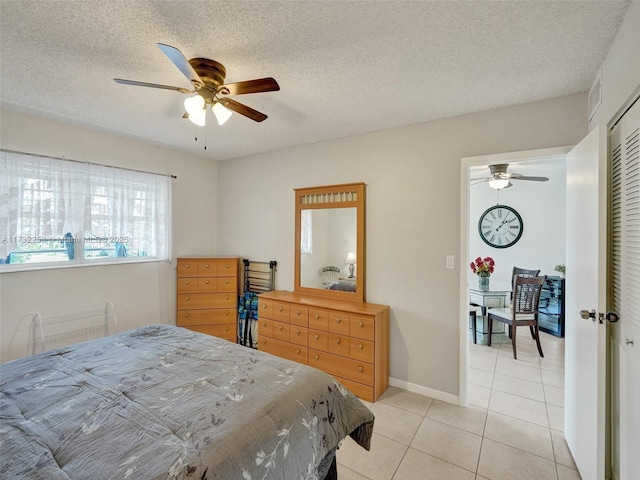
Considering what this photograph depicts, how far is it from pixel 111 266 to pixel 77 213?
639mm

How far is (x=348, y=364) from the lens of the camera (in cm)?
277

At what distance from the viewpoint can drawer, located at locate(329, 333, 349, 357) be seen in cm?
278

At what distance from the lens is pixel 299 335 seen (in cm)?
308

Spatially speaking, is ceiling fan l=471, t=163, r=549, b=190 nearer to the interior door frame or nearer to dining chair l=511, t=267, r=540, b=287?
the interior door frame

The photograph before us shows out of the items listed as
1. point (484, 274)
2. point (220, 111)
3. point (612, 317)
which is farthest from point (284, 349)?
point (484, 274)

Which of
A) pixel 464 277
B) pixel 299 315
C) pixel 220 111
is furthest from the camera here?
pixel 299 315

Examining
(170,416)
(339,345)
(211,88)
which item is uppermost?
(211,88)

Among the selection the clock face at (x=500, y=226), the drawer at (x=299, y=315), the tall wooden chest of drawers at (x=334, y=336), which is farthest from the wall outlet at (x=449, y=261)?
the clock face at (x=500, y=226)

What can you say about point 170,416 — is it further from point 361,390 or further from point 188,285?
point 188,285

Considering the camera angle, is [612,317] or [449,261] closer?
[612,317]

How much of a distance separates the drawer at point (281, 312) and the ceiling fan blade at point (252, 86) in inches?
84.6

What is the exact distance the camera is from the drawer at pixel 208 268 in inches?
147

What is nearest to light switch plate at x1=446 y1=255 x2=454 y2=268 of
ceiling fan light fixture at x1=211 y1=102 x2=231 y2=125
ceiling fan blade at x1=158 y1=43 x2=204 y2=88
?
ceiling fan light fixture at x1=211 y1=102 x2=231 y2=125

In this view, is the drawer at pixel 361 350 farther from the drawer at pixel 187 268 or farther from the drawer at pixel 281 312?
the drawer at pixel 187 268
